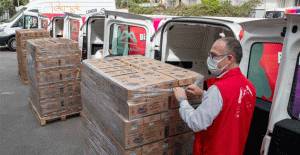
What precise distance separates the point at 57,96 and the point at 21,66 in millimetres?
3430

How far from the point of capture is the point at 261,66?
2164mm

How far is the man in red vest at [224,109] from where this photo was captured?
1719 mm

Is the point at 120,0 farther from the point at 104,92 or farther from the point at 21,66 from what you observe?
the point at 104,92

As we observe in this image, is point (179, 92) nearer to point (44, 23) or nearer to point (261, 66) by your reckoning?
point (261, 66)

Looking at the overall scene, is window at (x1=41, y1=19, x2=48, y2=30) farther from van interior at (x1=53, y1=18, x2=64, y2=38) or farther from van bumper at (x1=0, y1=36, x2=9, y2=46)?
van bumper at (x1=0, y1=36, x2=9, y2=46)

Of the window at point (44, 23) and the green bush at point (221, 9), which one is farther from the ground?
the green bush at point (221, 9)

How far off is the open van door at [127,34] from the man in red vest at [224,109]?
165 centimetres

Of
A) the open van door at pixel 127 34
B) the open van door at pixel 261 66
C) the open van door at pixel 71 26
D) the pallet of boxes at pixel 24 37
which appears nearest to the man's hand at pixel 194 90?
the open van door at pixel 261 66

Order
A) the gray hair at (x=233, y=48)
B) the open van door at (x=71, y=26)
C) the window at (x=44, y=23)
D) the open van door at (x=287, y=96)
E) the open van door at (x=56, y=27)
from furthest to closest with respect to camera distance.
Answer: the window at (x=44, y=23), the open van door at (x=56, y=27), the open van door at (x=71, y=26), the gray hair at (x=233, y=48), the open van door at (x=287, y=96)

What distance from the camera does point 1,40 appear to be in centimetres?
1288

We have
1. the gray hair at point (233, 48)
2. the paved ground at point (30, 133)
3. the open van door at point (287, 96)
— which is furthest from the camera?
the paved ground at point (30, 133)

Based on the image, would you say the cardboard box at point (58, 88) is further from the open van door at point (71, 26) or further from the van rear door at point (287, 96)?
the van rear door at point (287, 96)

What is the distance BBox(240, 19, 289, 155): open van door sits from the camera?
2.02m

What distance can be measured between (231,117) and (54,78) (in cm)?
377
